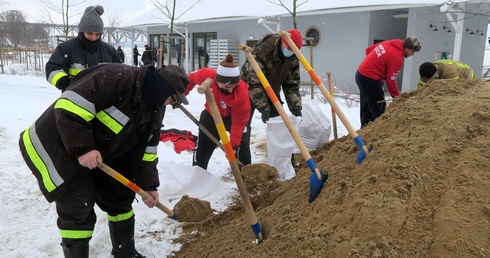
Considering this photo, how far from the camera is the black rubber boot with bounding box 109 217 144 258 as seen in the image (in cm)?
276

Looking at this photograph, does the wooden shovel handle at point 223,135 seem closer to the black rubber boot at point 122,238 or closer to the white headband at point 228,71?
the black rubber boot at point 122,238

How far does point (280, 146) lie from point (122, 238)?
1927mm

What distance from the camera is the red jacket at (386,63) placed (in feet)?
16.3

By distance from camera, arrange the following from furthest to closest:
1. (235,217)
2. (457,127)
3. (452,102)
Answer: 1. (235,217)
2. (452,102)
3. (457,127)

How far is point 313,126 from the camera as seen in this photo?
5004 mm

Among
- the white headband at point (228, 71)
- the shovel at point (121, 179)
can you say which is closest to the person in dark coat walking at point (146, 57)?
the white headband at point (228, 71)

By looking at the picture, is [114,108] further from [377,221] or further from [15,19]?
[15,19]

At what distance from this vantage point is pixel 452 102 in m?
2.91

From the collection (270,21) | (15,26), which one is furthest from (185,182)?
(15,26)

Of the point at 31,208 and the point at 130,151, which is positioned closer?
the point at 130,151

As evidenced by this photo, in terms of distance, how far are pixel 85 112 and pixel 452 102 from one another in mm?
2474

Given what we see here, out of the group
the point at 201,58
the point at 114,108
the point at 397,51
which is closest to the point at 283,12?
the point at 201,58

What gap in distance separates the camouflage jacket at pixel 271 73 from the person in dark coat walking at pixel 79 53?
1.46 metres

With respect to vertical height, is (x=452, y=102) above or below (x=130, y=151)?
above
